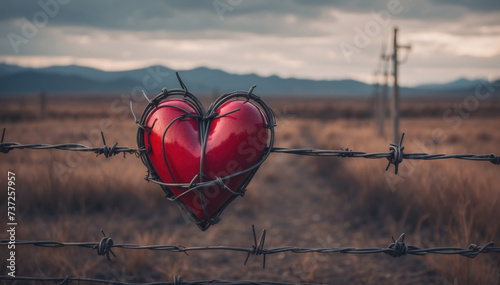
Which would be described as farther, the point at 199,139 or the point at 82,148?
the point at 82,148

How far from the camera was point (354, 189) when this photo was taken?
6184mm

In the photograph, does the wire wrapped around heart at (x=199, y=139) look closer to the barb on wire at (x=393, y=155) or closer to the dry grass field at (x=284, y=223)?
the barb on wire at (x=393, y=155)

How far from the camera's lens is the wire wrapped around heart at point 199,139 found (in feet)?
4.93

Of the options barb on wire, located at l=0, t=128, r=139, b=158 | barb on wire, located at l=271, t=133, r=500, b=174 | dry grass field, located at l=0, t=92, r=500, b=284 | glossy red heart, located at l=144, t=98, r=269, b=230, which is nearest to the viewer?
glossy red heart, located at l=144, t=98, r=269, b=230

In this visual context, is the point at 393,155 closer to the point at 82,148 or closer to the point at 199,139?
the point at 199,139

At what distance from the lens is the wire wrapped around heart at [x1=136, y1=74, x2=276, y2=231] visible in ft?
4.93

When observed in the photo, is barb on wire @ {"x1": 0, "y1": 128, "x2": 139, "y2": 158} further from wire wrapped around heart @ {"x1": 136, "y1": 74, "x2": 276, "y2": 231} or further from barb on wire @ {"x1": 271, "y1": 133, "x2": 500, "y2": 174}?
barb on wire @ {"x1": 271, "y1": 133, "x2": 500, "y2": 174}

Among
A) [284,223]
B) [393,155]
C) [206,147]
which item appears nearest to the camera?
[206,147]

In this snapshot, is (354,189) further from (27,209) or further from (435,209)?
(27,209)

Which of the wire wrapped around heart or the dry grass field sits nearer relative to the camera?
the wire wrapped around heart

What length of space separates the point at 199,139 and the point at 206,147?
0.06m

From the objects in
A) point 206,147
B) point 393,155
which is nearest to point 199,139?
point 206,147

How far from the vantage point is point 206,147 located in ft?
4.94

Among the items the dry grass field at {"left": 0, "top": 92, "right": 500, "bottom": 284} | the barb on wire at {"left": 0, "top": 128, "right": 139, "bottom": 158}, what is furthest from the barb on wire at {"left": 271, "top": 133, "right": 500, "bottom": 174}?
the dry grass field at {"left": 0, "top": 92, "right": 500, "bottom": 284}
